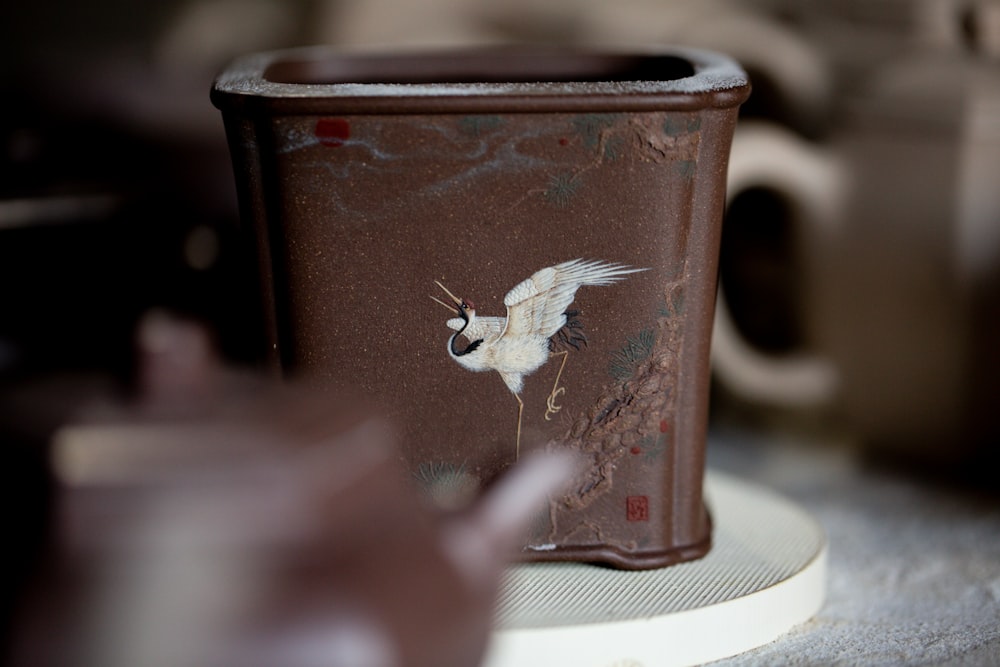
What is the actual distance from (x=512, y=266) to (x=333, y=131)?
14 cm

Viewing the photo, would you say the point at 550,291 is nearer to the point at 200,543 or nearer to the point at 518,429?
the point at 518,429

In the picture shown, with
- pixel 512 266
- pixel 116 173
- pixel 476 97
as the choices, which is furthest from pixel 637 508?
pixel 116 173

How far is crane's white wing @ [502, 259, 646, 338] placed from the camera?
0.78 metres

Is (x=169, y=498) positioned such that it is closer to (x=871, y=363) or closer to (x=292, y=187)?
(x=292, y=187)

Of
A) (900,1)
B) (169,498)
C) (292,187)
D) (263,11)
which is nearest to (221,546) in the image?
(169,498)

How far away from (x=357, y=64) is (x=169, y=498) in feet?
1.87

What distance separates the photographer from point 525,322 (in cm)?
79

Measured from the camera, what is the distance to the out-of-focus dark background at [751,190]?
1.14m

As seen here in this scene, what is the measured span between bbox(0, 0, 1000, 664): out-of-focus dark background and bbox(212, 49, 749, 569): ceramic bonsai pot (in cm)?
39

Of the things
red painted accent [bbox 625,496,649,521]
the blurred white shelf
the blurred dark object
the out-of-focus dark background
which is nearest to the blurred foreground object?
the blurred white shelf

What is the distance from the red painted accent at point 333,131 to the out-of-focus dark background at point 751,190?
0.53 meters

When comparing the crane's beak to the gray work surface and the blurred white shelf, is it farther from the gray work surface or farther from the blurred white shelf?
the gray work surface

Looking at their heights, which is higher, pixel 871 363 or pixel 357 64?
pixel 357 64

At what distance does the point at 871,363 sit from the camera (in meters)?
1.20
